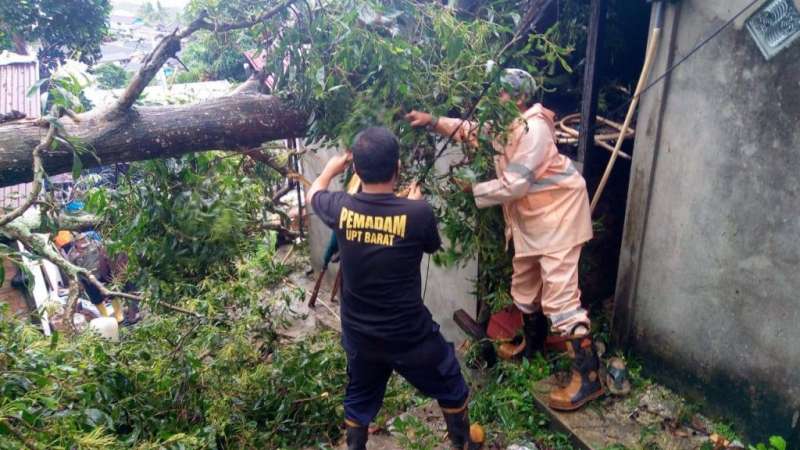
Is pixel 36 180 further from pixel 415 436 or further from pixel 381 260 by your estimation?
pixel 415 436

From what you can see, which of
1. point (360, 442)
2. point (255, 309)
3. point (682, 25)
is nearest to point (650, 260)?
point (682, 25)

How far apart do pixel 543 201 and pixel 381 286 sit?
132cm

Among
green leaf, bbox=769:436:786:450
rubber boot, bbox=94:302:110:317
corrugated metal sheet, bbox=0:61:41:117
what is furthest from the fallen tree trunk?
corrugated metal sheet, bbox=0:61:41:117

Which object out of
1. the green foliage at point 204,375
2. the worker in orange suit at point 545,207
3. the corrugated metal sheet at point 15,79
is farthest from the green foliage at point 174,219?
the corrugated metal sheet at point 15,79

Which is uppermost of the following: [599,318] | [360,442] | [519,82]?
[519,82]

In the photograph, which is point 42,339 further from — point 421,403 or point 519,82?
point 519,82

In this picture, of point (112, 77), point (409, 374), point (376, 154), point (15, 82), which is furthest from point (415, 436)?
point (112, 77)

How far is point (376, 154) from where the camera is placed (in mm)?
2557

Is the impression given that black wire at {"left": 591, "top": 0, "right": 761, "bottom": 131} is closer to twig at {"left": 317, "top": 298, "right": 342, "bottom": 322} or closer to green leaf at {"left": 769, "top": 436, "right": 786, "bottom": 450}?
green leaf at {"left": 769, "top": 436, "right": 786, "bottom": 450}

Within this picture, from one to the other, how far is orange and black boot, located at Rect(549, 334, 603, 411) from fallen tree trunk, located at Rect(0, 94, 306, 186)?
2280 mm

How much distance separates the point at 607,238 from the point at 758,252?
1.48 metres

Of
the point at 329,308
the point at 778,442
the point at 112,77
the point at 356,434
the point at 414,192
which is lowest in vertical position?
the point at 329,308

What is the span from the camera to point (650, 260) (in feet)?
11.6

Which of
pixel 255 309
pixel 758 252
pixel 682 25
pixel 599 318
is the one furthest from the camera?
pixel 599 318
